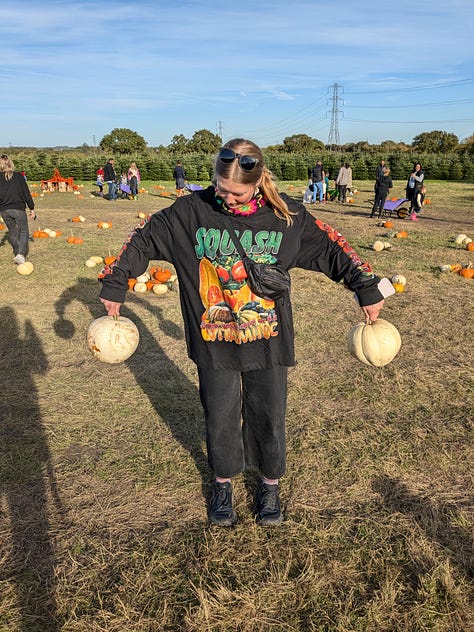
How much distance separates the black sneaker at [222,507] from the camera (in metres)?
3.08

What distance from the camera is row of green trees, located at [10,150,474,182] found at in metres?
38.8

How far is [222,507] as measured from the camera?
312 cm

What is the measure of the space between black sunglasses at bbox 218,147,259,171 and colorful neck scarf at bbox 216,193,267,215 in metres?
0.20

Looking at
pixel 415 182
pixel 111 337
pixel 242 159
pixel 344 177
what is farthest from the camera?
pixel 344 177

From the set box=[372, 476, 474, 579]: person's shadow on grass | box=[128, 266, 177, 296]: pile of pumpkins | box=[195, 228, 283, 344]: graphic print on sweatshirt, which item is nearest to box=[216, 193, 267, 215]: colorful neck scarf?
box=[195, 228, 283, 344]: graphic print on sweatshirt

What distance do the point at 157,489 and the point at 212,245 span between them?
1.87 meters

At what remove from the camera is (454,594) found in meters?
2.55

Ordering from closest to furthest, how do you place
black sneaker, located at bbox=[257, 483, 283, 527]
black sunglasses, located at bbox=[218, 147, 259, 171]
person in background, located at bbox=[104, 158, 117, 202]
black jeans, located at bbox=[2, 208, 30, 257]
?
black sunglasses, located at bbox=[218, 147, 259, 171] → black sneaker, located at bbox=[257, 483, 283, 527] → black jeans, located at bbox=[2, 208, 30, 257] → person in background, located at bbox=[104, 158, 117, 202]

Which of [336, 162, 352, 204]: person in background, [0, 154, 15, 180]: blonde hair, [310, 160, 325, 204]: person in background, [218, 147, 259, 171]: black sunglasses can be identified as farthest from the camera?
[310, 160, 325, 204]: person in background

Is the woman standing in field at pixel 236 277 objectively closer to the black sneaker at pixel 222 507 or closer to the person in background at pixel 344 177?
the black sneaker at pixel 222 507

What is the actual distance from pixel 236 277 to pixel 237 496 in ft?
5.38

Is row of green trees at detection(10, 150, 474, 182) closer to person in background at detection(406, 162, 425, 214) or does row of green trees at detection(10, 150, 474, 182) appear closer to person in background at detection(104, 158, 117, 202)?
person in background at detection(104, 158, 117, 202)

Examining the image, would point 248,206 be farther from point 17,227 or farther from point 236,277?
point 17,227

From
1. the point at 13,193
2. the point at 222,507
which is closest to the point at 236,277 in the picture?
the point at 222,507
